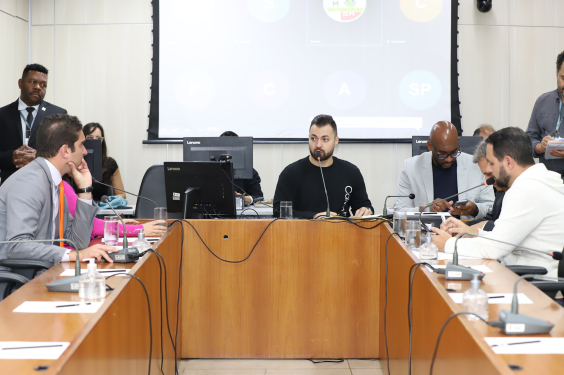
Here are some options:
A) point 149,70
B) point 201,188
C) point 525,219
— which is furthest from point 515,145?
point 149,70

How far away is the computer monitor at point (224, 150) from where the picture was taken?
3.73m

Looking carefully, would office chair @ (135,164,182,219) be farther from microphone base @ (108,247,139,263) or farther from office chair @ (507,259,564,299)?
office chair @ (507,259,564,299)

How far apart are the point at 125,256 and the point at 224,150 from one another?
5.70ft

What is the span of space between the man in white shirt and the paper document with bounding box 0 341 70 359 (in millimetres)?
1611

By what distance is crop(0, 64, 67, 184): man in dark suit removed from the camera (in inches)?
161

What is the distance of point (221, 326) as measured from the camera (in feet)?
9.69

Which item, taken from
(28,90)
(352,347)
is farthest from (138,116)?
(352,347)

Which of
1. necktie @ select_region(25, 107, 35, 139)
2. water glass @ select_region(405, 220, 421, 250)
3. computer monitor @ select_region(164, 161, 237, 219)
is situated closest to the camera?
water glass @ select_region(405, 220, 421, 250)

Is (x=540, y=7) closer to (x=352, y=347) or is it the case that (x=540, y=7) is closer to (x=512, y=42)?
(x=512, y=42)

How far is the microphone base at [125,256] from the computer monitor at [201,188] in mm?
883

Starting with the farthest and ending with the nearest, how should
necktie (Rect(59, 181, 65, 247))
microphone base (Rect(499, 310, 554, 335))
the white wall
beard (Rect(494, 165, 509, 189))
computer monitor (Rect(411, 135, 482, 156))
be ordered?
the white wall
computer monitor (Rect(411, 135, 482, 156))
necktie (Rect(59, 181, 65, 247))
beard (Rect(494, 165, 509, 189))
microphone base (Rect(499, 310, 554, 335))

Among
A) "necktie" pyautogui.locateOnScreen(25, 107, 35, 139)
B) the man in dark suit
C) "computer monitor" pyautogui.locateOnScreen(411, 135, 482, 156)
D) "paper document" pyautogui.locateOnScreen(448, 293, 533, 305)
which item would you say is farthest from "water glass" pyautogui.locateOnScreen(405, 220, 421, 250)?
"necktie" pyautogui.locateOnScreen(25, 107, 35, 139)

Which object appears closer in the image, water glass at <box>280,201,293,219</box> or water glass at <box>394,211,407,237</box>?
water glass at <box>394,211,407,237</box>

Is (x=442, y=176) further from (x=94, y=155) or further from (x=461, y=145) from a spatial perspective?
(x=94, y=155)
